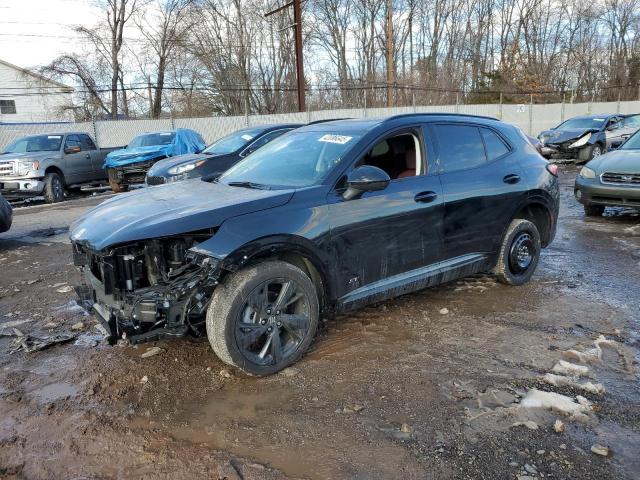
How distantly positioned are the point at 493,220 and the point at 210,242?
2.81m

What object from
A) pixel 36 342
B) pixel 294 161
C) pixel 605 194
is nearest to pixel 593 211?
pixel 605 194

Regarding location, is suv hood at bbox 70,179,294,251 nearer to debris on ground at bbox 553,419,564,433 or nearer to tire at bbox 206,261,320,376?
tire at bbox 206,261,320,376

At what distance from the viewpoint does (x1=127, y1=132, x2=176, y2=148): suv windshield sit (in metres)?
15.4

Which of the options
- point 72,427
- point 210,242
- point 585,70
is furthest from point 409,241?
point 585,70

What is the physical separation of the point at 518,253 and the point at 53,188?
12055mm

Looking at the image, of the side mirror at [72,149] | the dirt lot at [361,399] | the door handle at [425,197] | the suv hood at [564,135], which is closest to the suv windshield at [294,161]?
the door handle at [425,197]

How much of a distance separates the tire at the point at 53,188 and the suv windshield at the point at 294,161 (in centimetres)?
1044

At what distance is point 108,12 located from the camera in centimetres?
3331

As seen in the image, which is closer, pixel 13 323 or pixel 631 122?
pixel 13 323

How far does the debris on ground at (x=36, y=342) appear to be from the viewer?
4121 millimetres

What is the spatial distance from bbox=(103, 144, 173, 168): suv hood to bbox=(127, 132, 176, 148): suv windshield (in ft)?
1.52

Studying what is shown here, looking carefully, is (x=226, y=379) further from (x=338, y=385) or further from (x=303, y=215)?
(x=303, y=215)

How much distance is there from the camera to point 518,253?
5285 millimetres

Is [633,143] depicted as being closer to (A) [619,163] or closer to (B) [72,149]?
(A) [619,163]
